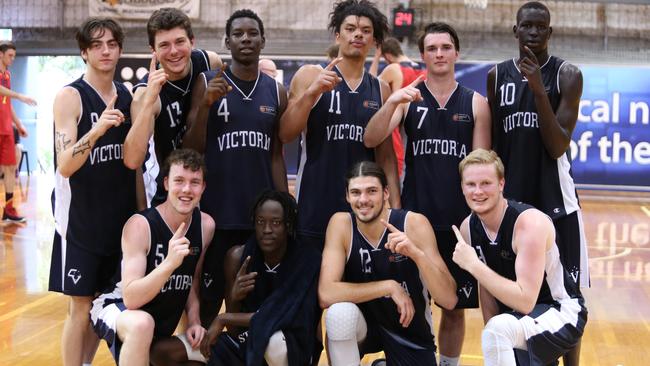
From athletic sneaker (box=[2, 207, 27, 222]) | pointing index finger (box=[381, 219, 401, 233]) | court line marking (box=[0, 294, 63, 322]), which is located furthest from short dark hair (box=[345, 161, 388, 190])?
athletic sneaker (box=[2, 207, 27, 222])

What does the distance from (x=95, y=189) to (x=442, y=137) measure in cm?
167

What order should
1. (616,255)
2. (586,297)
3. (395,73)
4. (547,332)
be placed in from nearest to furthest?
(547,332), (586,297), (395,73), (616,255)

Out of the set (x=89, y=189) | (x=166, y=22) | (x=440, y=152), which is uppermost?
(x=166, y=22)

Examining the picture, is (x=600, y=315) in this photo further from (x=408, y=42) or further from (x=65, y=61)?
(x=65, y=61)

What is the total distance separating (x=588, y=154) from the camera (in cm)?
1206

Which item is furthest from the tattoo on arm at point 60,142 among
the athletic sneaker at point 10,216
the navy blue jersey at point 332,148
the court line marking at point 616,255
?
the athletic sneaker at point 10,216

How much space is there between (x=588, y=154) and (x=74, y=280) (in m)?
9.81

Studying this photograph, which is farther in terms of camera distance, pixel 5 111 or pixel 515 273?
pixel 5 111

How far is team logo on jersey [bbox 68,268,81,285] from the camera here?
3691 millimetres

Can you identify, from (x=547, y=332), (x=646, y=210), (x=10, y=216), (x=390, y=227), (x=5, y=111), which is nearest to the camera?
(x=547, y=332)

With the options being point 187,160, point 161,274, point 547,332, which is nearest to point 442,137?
point 547,332

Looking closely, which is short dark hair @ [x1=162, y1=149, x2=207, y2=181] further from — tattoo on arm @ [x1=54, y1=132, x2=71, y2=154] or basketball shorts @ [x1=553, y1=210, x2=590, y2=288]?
basketball shorts @ [x1=553, y1=210, x2=590, y2=288]

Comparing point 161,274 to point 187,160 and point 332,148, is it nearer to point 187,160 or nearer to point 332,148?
point 187,160

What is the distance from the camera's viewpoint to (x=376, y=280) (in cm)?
377
